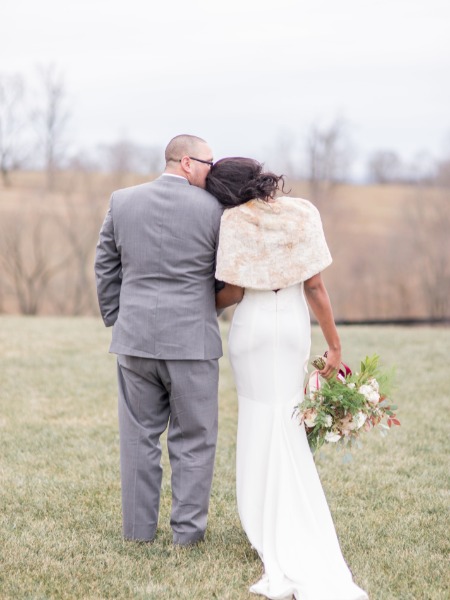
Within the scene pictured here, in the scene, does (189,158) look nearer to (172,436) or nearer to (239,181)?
(239,181)

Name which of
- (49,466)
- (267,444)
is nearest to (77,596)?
(267,444)

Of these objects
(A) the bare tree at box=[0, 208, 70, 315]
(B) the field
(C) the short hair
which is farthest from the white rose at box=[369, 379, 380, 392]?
(A) the bare tree at box=[0, 208, 70, 315]

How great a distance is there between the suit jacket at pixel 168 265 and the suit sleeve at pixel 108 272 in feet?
0.25

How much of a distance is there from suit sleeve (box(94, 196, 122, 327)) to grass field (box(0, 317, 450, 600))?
1.37 m

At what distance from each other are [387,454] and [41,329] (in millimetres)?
8336

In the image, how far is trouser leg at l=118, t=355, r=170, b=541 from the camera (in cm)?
438

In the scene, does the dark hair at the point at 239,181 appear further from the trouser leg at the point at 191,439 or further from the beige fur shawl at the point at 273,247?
the trouser leg at the point at 191,439

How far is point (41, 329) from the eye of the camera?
44.8ft

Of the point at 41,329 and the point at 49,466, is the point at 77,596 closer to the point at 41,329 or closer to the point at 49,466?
the point at 49,466

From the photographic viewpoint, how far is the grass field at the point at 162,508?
4004 mm

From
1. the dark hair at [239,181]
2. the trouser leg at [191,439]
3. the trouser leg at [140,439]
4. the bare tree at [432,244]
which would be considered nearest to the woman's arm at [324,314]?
the dark hair at [239,181]

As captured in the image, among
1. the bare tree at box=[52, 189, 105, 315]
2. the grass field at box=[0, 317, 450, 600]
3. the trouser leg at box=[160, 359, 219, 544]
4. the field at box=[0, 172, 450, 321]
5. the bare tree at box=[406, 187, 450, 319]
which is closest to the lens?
the grass field at box=[0, 317, 450, 600]

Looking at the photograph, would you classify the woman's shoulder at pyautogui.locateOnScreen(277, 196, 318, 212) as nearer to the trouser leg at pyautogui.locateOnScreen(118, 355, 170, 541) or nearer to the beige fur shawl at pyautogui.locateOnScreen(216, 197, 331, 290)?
the beige fur shawl at pyautogui.locateOnScreen(216, 197, 331, 290)

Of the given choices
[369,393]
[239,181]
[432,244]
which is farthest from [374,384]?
[432,244]
